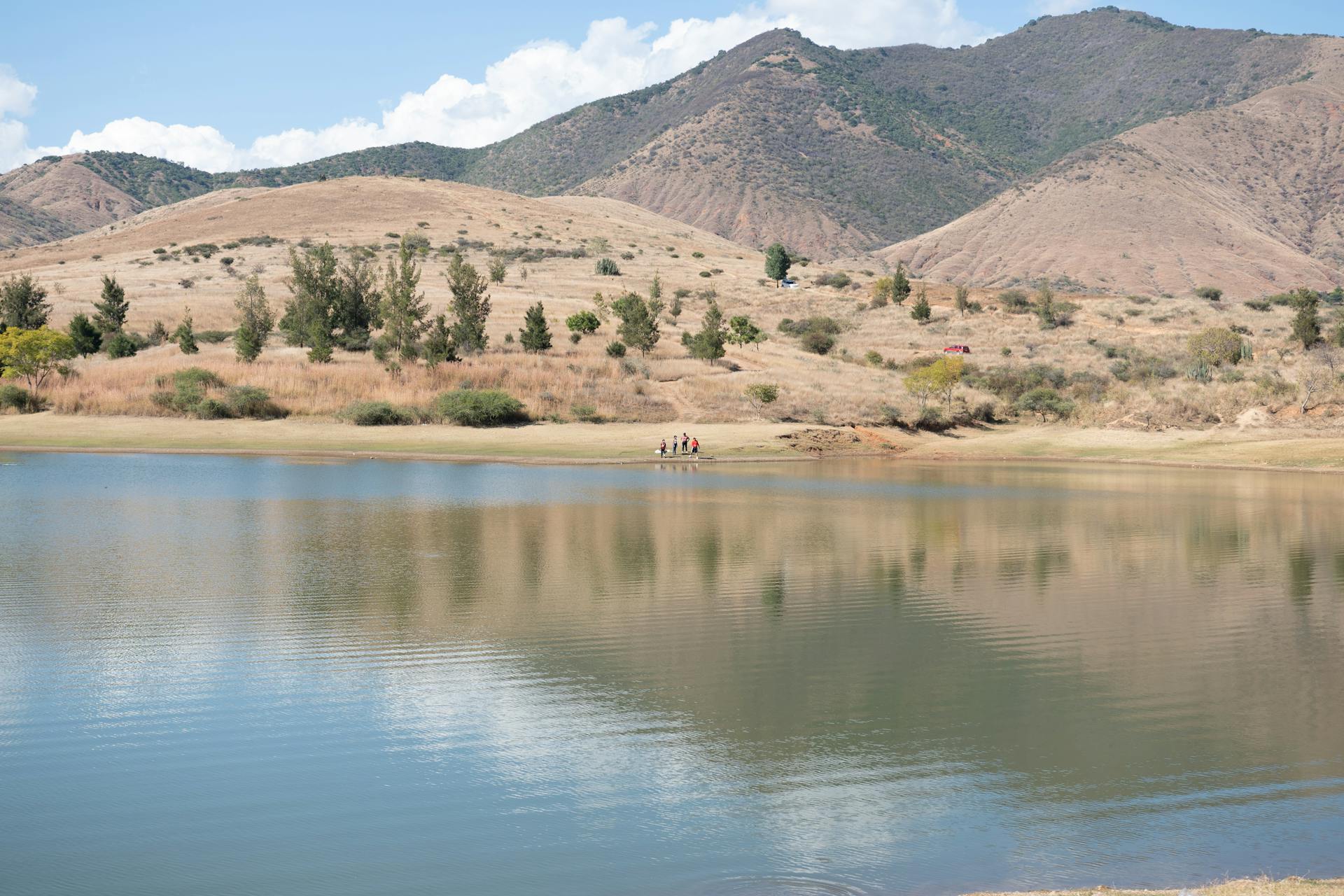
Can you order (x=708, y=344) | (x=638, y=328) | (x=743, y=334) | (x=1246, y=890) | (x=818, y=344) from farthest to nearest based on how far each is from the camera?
(x=818, y=344) < (x=743, y=334) < (x=638, y=328) < (x=708, y=344) < (x=1246, y=890)

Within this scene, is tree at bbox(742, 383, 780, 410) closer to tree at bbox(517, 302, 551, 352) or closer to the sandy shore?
the sandy shore

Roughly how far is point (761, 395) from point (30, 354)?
37.3 metres

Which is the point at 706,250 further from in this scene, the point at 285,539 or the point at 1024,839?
the point at 1024,839

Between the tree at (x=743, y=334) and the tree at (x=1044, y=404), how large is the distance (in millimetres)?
19900

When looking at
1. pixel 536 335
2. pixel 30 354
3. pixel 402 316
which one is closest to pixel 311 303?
pixel 402 316

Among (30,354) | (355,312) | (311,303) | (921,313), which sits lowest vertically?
(30,354)

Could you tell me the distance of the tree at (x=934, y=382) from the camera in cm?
6444

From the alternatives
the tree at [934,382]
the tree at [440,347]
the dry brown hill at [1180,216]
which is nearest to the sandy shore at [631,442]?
the tree at [934,382]

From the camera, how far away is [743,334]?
266 feet

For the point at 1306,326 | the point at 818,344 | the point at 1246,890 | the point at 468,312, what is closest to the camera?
the point at 1246,890

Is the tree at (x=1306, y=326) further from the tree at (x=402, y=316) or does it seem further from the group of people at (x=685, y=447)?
the tree at (x=402, y=316)

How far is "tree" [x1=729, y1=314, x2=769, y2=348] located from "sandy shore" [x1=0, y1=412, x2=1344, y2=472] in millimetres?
21165

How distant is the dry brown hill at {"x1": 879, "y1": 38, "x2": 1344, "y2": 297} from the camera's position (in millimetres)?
152000

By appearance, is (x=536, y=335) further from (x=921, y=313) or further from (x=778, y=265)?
(x=778, y=265)
